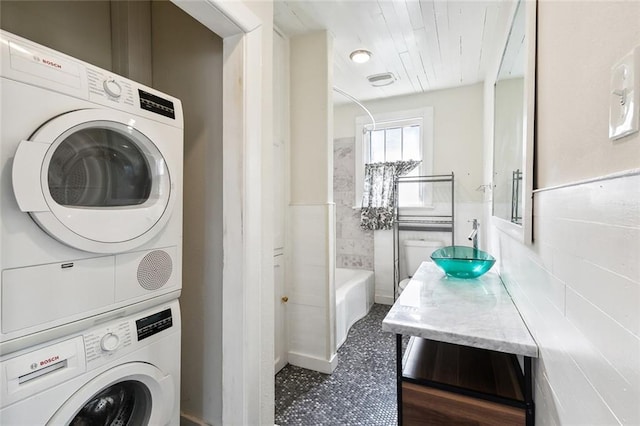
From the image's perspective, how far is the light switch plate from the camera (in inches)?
15.9

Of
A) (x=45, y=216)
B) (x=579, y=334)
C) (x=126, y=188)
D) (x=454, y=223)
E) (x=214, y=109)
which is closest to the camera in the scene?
(x=579, y=334)

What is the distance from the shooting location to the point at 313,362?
2.11 meters

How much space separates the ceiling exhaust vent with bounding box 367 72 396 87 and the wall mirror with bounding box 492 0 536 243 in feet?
4.16

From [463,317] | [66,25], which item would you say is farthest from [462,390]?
[66,25]

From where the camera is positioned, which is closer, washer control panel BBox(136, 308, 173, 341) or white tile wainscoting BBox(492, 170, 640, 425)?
white tile wainscoting BBox(492, 170, 640, 425)

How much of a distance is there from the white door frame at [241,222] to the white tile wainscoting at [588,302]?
1.05m

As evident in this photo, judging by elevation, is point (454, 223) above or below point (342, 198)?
below

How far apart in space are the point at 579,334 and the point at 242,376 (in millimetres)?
1193

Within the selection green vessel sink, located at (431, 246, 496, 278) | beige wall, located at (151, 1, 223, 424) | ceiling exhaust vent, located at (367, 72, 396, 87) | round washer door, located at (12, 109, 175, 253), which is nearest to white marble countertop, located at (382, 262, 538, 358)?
green vessel sink, located at (431, 246, 496, 278)

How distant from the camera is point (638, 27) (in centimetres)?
41

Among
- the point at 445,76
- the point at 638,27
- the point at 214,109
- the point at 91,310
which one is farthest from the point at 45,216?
the point at 445,76

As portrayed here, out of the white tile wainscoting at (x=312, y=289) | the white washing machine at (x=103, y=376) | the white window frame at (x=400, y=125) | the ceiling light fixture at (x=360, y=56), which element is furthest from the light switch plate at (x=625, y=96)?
the white window frame at (x=400, y=125)

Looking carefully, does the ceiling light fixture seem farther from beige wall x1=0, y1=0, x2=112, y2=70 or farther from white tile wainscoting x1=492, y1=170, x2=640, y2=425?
white tile wainscoting x1=492, y1=170, x2=640, y2=425

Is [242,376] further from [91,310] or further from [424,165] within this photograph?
[424,165]
